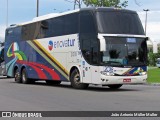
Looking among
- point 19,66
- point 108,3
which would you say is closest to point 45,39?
point 19,66

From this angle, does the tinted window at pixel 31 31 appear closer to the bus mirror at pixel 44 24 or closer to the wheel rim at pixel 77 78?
the bus mirror at pixel 44 24

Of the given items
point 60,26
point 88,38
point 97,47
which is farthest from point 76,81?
point 60,26

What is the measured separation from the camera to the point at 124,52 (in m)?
21.5

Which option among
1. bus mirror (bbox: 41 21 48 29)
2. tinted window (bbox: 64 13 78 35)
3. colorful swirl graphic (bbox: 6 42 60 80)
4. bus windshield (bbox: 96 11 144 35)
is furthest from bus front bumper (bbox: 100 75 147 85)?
bus mirror (bbox: 41 21 48 29)

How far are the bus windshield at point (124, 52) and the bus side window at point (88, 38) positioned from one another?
587 millimetres

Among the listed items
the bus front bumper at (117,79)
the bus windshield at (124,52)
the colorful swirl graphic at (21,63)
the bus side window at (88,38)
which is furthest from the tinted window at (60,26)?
the bus front bumper at (117,79)

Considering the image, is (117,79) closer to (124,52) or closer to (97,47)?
(124,52)

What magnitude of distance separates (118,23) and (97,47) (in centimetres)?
164

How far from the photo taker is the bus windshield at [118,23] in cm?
2127

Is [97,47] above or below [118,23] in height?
below

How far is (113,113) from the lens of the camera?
12531mm

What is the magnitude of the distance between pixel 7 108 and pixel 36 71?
14084 mm

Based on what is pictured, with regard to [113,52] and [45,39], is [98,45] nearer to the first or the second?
[113,52]

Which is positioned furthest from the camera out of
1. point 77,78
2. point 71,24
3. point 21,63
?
point 21,63
